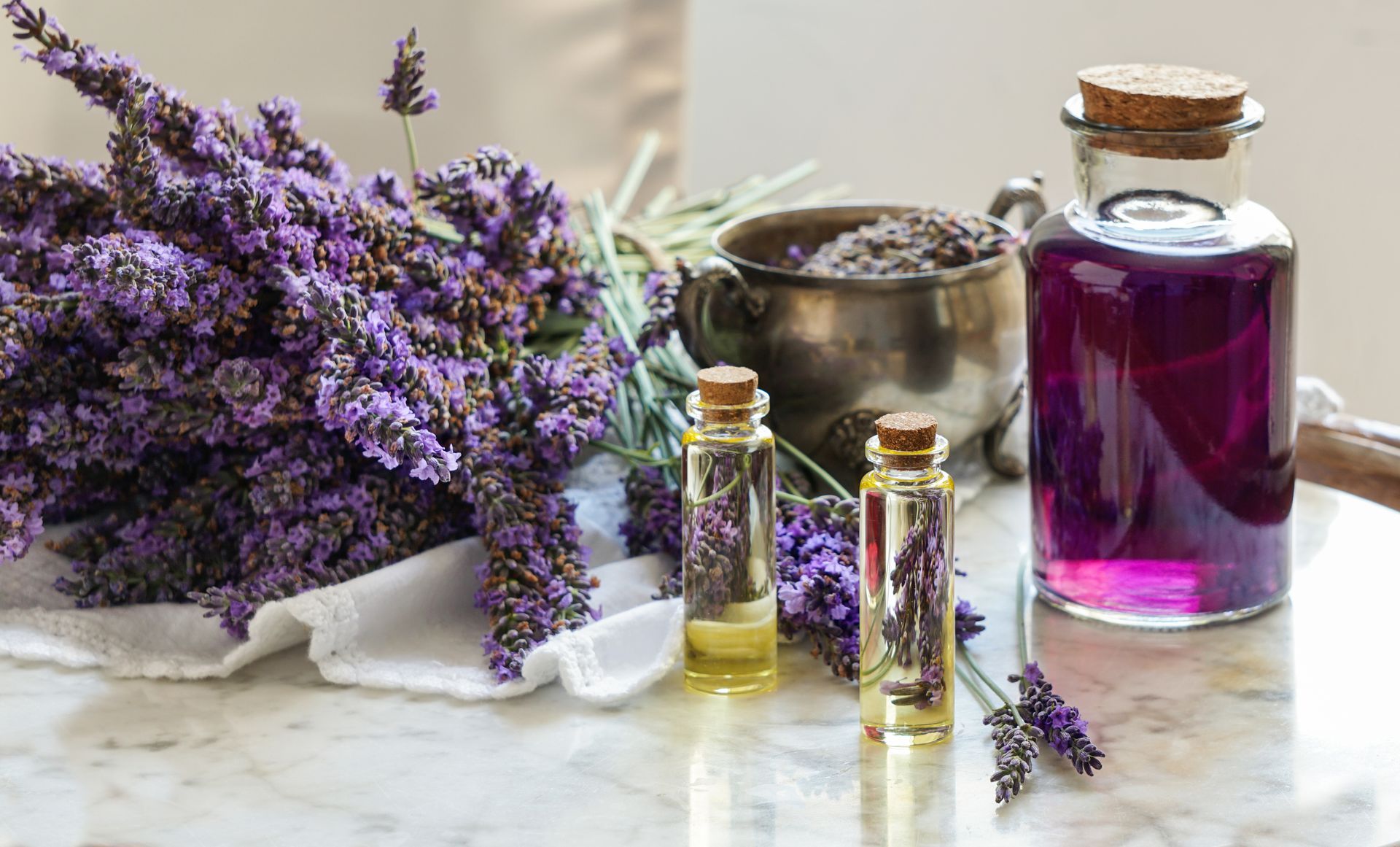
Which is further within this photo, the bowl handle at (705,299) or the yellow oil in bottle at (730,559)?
the bowl handle at (705,299)

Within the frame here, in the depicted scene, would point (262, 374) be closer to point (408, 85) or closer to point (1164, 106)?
point (408, 85)

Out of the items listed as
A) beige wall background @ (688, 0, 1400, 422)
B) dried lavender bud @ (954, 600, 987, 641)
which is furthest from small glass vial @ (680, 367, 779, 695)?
beige wall background @ (688, 0, 1400, 422)

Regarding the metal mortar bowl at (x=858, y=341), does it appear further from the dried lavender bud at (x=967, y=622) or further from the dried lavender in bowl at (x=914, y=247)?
the dried lavender bud at (x=967, y=622)

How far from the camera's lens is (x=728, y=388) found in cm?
73

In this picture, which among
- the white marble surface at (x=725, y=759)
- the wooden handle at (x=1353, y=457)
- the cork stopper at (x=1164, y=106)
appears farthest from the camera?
the wooden handle at (x=1353, y=457)

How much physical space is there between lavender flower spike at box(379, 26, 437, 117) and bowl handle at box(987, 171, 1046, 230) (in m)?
0.40

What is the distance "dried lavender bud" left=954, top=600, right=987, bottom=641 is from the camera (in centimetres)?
76

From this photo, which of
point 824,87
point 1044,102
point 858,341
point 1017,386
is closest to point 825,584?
point 858,341

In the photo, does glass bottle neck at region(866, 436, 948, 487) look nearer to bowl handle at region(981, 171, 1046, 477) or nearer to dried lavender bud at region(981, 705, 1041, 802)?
dried lavender bud at region(981, 705, 1041, 802)

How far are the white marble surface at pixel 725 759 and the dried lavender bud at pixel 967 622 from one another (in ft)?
0.08

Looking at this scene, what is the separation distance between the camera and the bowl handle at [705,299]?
2.94ft

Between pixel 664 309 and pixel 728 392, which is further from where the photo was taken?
pixel 664 309

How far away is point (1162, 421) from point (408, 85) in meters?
0.47

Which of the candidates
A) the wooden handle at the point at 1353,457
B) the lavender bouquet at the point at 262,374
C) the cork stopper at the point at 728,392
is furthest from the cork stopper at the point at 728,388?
the wooden handle at the point at 1353,457
